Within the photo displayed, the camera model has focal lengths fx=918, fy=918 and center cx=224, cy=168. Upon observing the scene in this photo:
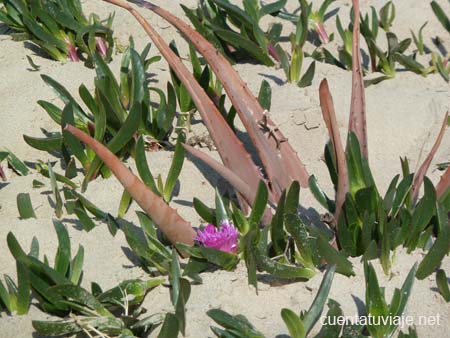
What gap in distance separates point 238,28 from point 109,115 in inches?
31.6

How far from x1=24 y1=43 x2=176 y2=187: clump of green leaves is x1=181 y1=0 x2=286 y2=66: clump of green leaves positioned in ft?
1.11

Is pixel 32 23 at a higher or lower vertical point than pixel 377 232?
higher

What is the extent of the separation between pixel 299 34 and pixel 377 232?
108cm

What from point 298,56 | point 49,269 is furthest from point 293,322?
point 298,56

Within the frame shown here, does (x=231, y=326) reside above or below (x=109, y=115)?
below

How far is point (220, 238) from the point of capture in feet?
6.98

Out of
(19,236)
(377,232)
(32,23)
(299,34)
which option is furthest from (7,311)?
(299,34)

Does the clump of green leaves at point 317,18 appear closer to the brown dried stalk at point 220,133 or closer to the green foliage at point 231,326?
the brown dried stalk at point 220,133

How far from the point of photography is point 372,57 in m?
3.06

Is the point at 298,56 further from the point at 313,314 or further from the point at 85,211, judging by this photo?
the point at 313,314

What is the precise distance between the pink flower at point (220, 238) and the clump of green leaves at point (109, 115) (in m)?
0.43

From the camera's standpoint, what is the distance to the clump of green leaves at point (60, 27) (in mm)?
3002

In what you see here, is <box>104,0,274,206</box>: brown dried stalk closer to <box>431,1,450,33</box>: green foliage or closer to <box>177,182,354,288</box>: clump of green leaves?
<box>177,182,354,288</box>: clump of green leaves

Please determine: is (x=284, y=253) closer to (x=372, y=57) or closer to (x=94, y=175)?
(x=94, y=175)
